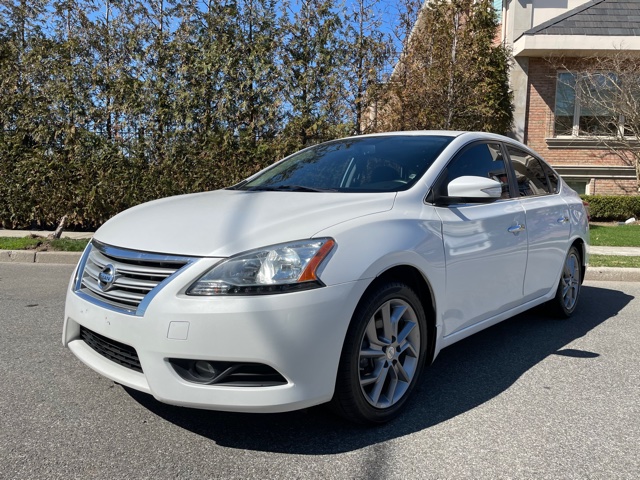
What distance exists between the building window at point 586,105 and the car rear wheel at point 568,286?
10907mm

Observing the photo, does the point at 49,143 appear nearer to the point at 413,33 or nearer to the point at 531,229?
the point at 413,33

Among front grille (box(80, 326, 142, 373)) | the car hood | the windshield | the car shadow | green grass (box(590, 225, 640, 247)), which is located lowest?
green grass (box(590, 225, 640, 247))

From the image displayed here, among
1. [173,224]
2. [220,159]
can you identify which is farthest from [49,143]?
[173,224]

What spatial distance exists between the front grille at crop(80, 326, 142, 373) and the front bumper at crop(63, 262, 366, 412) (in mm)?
93

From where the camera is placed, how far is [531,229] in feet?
13.8

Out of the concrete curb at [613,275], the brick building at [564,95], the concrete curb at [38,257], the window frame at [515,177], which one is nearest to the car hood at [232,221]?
the window frame at [515,177]

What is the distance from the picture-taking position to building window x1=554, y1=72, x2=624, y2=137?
14.6m

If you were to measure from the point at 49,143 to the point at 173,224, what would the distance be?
962 centimetres

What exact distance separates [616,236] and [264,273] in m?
10.6

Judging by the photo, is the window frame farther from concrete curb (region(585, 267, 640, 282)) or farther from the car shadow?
concrete curb (region(585, 267, 640, 282))

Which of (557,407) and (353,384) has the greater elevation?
(353,384)

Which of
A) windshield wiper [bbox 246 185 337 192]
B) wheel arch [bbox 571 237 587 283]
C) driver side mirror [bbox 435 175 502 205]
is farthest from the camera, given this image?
wheel arch [bbox 571 237 587 283]

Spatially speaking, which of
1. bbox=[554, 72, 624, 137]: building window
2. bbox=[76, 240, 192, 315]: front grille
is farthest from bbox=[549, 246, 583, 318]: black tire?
bbox=[554, 72, 624, 137]: building window

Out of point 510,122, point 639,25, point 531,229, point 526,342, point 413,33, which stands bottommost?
point 526,342
